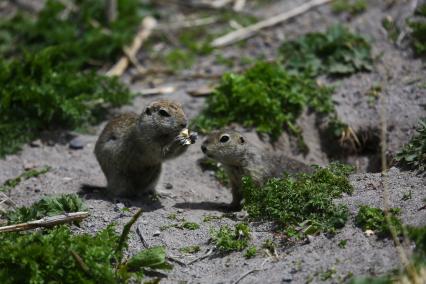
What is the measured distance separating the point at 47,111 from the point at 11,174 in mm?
1135

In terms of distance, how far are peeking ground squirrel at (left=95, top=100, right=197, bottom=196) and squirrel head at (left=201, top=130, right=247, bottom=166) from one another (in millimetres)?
404

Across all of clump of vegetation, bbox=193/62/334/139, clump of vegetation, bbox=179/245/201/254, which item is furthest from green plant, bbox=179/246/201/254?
clump of vegetation, bbox=193/62/334/139

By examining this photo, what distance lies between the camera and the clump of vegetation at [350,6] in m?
11.6

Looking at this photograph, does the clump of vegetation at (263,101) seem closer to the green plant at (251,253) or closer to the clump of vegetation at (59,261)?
the green plant at (251,253)

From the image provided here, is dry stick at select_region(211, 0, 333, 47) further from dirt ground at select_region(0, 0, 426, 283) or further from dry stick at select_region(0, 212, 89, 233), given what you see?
dry stick at select_region(0, 212, 89, 233)

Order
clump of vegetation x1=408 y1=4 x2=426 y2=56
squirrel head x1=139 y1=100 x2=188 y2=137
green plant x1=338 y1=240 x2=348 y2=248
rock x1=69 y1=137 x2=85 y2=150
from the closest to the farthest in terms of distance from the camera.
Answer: green plant x1=338 y1=240 x2=348 y2=248 < squirrel head x1=139 y1=100 x2=188 y2=137 < rock x1=69 y1=137 x2=85 y2=150 < clump of vegetation x1=408 y1=4 x2=426 y2=56

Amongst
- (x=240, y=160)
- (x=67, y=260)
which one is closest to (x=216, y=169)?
(x=240, y=160)

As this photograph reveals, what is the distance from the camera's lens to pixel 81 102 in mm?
9625

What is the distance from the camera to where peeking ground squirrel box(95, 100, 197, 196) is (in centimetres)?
765

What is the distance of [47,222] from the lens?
6.30 m

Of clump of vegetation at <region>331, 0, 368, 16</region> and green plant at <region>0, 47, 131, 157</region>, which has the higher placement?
clump of vegetation at <region>331, 0, 368, 16</region>

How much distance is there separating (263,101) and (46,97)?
10.1 ft

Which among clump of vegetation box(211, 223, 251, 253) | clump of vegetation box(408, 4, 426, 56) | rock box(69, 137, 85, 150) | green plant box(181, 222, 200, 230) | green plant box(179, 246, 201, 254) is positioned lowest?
rock box(69, 137, 85, 150)

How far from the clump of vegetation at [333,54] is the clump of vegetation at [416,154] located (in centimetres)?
320
